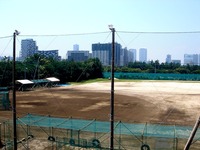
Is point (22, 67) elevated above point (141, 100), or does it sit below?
above

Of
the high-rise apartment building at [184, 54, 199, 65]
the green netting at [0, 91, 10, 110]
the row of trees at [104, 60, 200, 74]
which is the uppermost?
the high-rise apartment building at [184, 54, 199, 65]

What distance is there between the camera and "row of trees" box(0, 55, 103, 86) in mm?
63984

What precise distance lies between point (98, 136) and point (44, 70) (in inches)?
2195

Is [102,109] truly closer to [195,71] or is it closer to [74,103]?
[74,103]

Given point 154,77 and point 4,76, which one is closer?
point 4,76

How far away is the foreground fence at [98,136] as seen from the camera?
1922 centimetres

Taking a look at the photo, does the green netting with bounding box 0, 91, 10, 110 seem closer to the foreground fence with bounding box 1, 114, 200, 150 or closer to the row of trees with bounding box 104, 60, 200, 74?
the foreground fence with bounding box 1, 114, 200, 150

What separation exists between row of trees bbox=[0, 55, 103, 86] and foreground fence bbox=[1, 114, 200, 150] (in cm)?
3521

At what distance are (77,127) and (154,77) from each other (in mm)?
86493

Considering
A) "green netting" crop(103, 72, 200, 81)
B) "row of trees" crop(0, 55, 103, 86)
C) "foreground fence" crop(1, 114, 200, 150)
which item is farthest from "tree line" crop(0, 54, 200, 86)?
"foreground fence" crop(1, 114, 200, 150)

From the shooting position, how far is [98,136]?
2288 centimetres

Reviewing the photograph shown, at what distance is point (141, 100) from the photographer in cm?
4575

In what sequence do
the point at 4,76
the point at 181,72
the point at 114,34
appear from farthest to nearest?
the point at 181,72 < the point at 4,76 < the point at 114,34

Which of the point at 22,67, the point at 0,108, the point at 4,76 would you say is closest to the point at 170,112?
the point at 0,108
